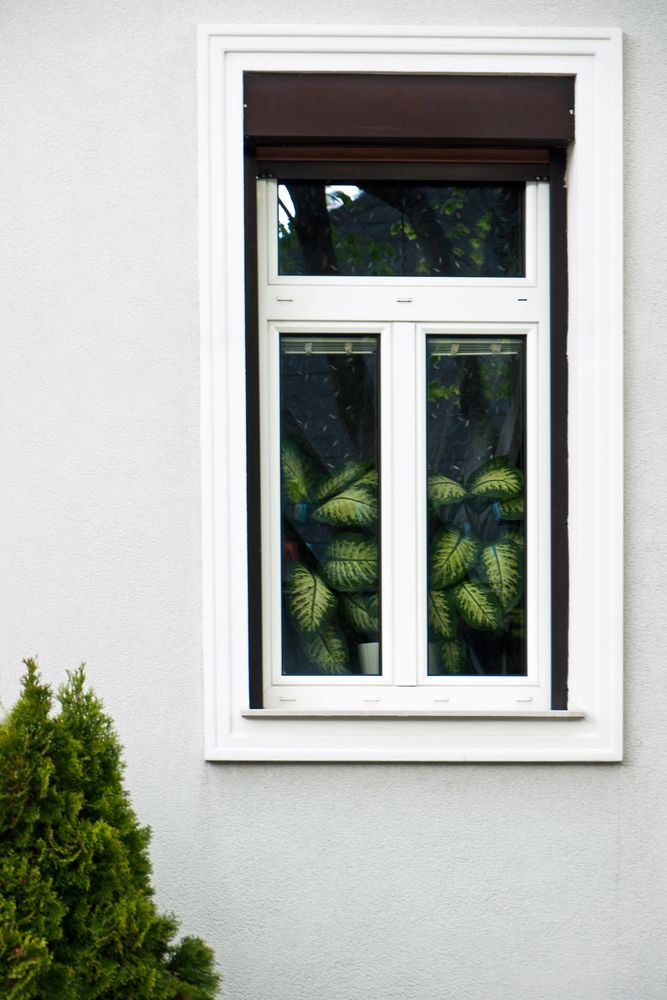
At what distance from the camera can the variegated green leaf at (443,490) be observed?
10.7 feet

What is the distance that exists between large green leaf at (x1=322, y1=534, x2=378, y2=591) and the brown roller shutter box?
4.57 ft

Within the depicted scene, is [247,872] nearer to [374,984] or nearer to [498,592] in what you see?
[374,984]

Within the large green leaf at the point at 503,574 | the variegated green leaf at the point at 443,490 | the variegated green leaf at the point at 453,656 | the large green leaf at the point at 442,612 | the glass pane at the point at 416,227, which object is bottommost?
the variegated green leaf at the point at 453,656

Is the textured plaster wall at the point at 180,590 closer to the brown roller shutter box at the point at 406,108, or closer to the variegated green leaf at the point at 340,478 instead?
the brown roller shutter box at the point at 406,108

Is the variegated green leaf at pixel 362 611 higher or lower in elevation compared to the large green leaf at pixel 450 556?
lower

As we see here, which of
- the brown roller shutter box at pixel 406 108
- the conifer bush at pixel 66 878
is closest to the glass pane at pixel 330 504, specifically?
the brown roller shutter box at pixel 406 108

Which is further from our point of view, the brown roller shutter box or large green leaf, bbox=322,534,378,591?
large green leaf, bbox=322,534,378,591

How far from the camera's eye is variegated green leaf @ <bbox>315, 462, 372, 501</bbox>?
325 cm

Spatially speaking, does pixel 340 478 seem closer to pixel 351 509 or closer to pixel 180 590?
pixel 351 509

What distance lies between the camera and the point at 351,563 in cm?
325

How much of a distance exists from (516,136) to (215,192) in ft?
3.40

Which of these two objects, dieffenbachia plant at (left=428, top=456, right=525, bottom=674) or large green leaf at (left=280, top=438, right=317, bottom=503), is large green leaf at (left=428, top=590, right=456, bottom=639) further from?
large green leaf at (left=280, top=438, right=317, bottom=503)

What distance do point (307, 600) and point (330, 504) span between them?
35 cm

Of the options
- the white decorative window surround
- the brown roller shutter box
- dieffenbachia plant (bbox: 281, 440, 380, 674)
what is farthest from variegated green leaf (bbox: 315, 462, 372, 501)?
the brown roller shutter box
